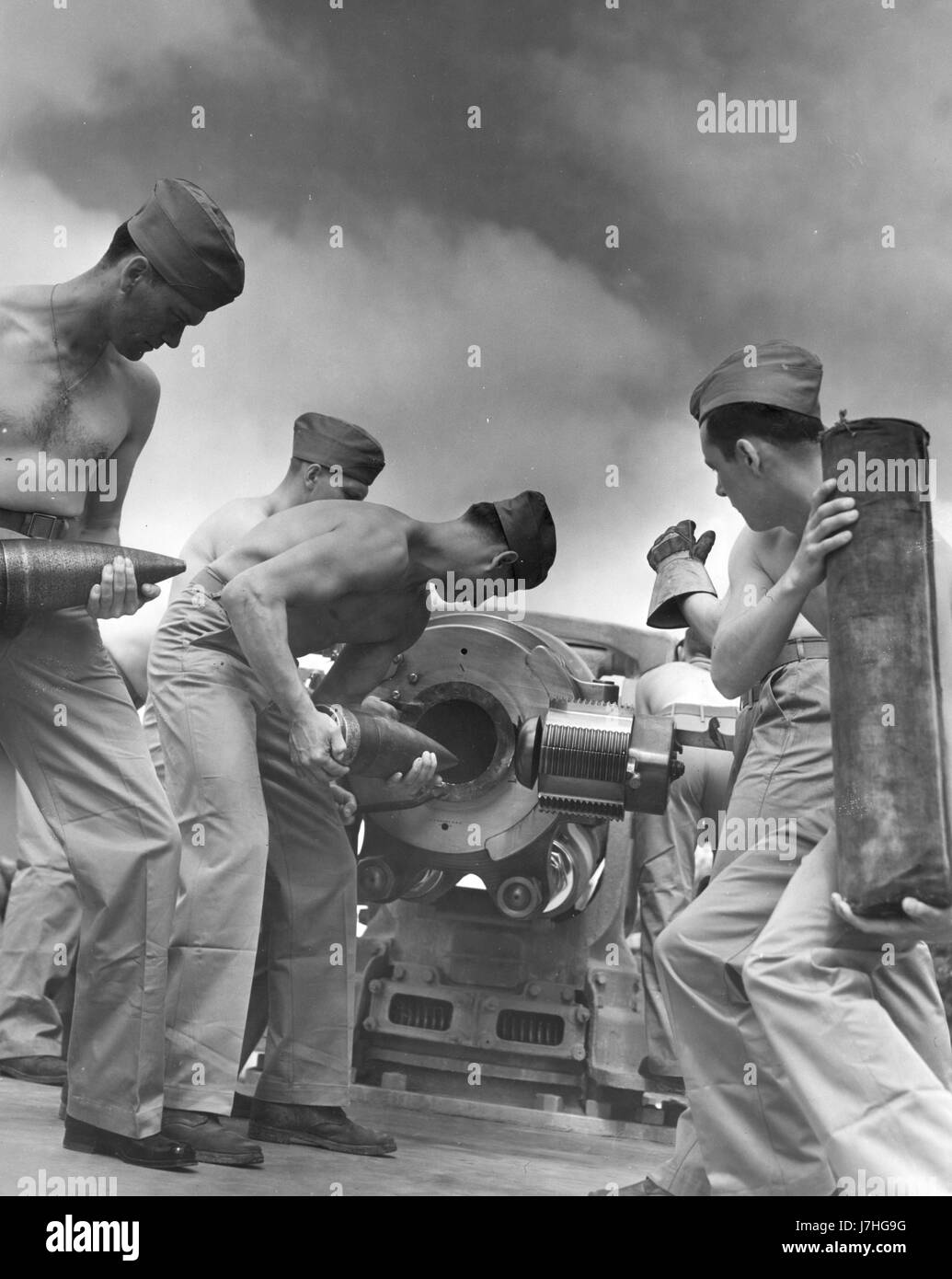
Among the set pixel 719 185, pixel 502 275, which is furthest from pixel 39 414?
pixel 719 185

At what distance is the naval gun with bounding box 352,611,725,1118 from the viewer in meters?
3.95

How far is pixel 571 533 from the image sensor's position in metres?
5.00

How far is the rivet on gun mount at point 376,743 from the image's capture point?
3.32 m

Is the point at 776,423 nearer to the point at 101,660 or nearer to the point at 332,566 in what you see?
the point at 332,566

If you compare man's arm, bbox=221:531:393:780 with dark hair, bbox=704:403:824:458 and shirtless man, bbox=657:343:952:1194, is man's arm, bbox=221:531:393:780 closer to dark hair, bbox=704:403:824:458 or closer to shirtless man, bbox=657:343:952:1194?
shirtless man, bbox=657:343:952:1194

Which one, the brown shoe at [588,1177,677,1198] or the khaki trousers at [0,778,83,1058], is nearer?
the brown shoe at [588,1177,677,1198]

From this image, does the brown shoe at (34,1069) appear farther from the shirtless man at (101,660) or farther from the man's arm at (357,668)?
the man's arm at (357,668)

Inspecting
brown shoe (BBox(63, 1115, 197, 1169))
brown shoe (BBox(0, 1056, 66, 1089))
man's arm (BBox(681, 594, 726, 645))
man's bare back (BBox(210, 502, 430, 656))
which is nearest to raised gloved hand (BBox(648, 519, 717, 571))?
man's arm (BBox(681, 594, 726, 645))

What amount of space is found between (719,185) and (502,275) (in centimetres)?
85

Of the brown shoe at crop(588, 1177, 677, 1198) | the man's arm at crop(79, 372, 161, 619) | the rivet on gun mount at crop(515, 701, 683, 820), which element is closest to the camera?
the brown shoe at crop(588, 1177, 677, 1198)

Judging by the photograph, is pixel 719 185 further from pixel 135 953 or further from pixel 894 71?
pixel 135 953

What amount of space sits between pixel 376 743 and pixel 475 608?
2.75 feet

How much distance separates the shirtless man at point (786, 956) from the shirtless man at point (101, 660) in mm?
1018

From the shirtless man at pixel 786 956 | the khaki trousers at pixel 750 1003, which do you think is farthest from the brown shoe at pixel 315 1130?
the shirtless man at pixel 786 956
